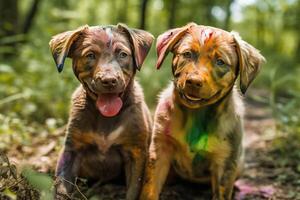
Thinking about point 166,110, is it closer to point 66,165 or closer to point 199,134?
point 199,134

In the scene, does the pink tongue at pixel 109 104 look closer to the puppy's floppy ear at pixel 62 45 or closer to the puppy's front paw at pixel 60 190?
the puppy's floppy ear at pixel 62 45

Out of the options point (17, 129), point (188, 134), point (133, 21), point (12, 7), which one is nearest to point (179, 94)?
point (188, 134)

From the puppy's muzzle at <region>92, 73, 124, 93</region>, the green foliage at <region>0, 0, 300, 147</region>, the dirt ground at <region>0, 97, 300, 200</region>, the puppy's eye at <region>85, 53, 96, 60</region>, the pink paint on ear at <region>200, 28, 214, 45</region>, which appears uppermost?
the pink paint on ear at <region>200, 28, 214, 45</region>

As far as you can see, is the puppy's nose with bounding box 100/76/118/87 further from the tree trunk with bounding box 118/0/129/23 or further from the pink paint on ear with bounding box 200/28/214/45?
the tree trunk with bounding box 118/0/129/23

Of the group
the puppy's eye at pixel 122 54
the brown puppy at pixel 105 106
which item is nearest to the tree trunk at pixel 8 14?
the brown puppy at pixel 105 106

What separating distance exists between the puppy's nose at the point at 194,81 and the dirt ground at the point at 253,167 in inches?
74.6

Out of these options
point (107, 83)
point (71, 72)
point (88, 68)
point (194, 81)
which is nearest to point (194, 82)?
point (194, 81)

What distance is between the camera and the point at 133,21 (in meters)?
23.5

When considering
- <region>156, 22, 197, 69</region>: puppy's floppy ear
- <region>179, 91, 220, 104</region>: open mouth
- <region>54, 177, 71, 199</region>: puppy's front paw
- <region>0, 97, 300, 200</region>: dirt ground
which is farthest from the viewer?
<region>0, 97, 300, 200</region>: dirt ground

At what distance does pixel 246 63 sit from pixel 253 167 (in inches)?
117

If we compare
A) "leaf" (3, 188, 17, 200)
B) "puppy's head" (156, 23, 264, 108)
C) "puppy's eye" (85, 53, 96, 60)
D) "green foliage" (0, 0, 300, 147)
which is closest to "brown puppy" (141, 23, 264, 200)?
"puppy's head" (156, 23, 264, 108)

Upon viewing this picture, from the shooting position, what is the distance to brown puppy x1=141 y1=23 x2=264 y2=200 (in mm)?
5367

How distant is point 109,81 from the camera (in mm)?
5297

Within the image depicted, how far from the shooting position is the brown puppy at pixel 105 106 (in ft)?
18.2
